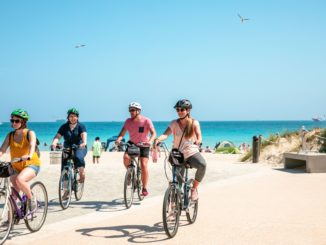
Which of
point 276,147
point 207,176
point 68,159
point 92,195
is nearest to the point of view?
point 68,159

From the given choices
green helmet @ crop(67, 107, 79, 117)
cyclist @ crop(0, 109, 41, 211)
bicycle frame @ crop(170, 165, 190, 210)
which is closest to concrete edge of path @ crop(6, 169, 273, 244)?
cyclist @ crop(0, 109, 41, 211)

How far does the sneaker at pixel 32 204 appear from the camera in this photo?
22.2 feet

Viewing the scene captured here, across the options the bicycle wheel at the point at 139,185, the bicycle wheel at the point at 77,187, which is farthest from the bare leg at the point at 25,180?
the bicycle wheel at the point at 139,185

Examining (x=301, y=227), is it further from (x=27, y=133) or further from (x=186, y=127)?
(x=27, y=133)

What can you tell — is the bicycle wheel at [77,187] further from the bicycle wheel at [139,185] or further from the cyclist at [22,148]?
the cyclist at [22,148]

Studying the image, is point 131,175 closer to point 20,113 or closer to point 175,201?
point 175,201

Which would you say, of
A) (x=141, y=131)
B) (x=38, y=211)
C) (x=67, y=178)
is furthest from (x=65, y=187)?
(x=38, y=211)

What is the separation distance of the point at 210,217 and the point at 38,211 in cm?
283

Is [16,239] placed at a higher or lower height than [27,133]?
lower

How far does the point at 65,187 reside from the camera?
9.34 meters

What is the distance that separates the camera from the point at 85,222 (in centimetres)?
780

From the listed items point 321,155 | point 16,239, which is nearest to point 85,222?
point 16,239

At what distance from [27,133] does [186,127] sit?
7.42 feet

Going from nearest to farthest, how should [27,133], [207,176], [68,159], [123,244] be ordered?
[123,244], [27,133], [68,159], [207,176]
